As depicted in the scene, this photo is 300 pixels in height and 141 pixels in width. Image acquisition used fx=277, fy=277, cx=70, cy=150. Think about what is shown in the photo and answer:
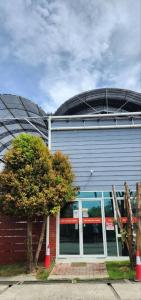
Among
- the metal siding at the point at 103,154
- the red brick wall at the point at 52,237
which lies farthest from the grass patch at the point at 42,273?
the metal siding at the point at 103,154

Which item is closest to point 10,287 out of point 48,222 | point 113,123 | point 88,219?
point 48,222

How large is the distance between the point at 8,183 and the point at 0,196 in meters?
0.60

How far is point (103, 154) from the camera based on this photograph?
11.4 m

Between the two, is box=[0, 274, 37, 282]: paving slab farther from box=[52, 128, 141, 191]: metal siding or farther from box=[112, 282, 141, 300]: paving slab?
box=[52, 128, 141, 191]: metal siding

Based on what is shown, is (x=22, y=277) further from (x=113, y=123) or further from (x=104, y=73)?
(x=104, y=73)

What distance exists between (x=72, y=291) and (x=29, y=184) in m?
3.57

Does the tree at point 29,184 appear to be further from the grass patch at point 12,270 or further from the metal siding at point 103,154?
the metal siding at point 103,154

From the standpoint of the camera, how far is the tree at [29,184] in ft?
29.4

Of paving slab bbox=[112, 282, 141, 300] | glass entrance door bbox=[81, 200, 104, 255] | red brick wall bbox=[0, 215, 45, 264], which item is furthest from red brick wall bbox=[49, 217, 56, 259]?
paving slab bbox=[112, 282, 141, 300]

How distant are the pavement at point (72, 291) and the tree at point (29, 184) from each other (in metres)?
1.79

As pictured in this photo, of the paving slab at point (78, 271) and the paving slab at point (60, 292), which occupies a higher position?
the paving slab at point (78, 271)

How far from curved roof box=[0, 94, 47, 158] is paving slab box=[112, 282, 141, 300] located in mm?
7415

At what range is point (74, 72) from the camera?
433 inches

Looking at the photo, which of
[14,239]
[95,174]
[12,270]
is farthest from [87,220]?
[12,270]
